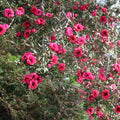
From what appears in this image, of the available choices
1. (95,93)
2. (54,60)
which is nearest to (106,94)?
(95,93)

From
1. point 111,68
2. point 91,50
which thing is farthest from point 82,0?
point 111,68

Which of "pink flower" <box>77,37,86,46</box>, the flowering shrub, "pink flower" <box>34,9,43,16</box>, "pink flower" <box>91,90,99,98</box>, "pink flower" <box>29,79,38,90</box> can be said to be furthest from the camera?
"pink flower" <box>34,9,43,16</box>

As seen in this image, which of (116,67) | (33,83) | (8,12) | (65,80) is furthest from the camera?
(8,12)

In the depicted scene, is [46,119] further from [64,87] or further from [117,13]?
[117,13]

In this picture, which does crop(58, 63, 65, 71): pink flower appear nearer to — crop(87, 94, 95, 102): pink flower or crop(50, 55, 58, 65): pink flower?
crop(50, 55, 58, 65): pink flower

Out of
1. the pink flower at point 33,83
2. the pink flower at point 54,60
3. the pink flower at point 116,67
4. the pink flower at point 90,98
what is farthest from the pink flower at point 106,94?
the pink flower at point 33,83

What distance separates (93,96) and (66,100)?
275 mm

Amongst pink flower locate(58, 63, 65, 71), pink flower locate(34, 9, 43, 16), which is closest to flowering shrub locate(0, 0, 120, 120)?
pink flower locate(58, 63, 65, 71)

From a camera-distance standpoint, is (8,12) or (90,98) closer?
(90,98)

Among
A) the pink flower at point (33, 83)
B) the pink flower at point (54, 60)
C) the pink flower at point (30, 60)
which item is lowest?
the pink flower at point (33, 83)

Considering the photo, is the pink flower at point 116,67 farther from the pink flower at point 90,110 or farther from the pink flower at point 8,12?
the pink flower at point 8,12

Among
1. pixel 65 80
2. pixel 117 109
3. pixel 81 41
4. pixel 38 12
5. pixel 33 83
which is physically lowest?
pixel 117 109

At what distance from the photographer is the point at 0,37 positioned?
2.44 metres

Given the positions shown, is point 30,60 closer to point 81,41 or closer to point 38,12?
point 81,41
